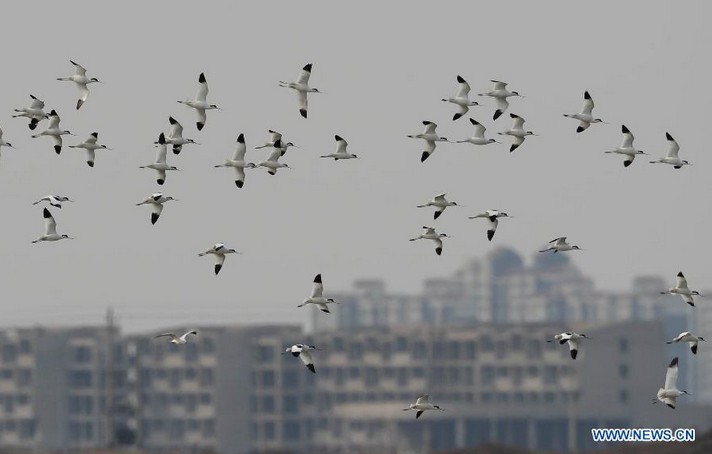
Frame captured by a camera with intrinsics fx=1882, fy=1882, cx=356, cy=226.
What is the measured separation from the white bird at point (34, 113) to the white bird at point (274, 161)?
711cm

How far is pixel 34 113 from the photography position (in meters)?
58.0

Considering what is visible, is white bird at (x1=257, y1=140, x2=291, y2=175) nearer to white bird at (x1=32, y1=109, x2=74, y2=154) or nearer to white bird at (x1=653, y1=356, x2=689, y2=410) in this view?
white bird at (x1=32, y1=109, x2=74, y2=154)

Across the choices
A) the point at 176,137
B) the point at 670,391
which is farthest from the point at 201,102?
the point at 670,391

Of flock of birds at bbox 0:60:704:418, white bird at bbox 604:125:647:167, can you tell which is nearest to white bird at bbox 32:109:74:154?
flock of birds at bbox 0:60:704:418

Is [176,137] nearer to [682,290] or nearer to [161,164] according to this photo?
→ [161,164]

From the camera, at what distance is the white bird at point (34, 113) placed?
5781 cm

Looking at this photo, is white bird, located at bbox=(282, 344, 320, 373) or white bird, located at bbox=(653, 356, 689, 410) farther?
white bird, located at bbox=(653, 356, 689, 410)

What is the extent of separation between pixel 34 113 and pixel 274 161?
7.75m

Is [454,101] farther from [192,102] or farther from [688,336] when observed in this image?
[688,336]

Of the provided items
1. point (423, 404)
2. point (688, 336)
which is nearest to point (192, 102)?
point (423, 404)

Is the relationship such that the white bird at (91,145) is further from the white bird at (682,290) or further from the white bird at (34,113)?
the white bird at (682,290)

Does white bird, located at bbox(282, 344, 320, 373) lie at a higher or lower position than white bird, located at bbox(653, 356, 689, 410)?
higher

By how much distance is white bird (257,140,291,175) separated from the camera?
59719mm

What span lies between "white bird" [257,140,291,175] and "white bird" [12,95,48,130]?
711 cm
